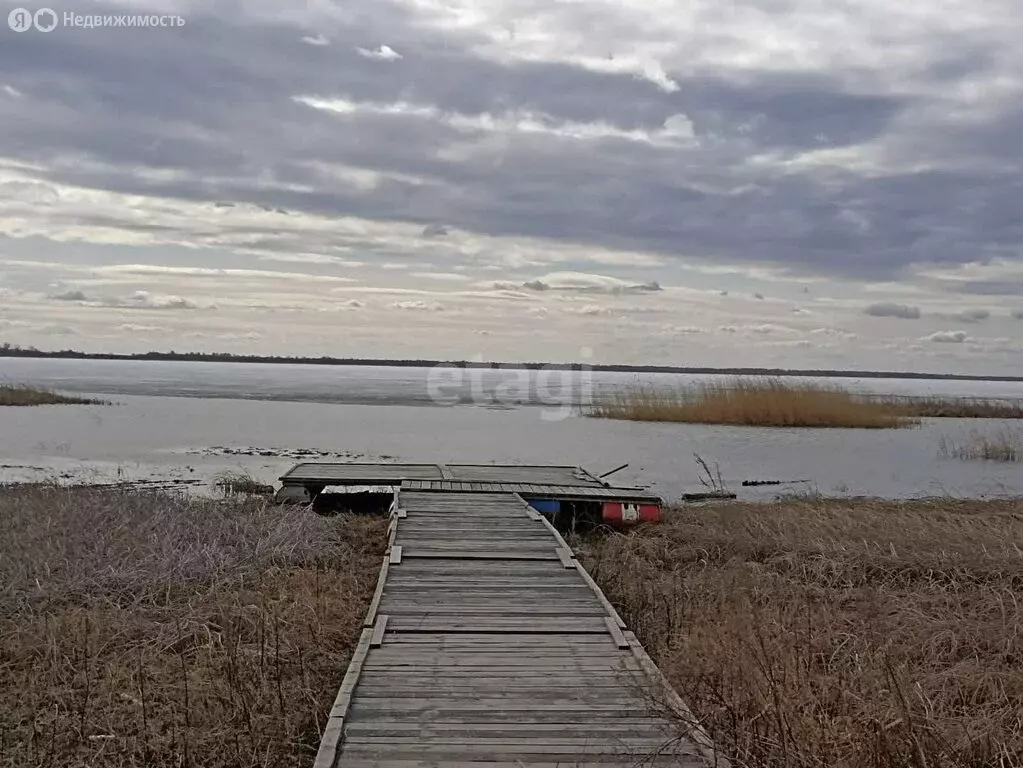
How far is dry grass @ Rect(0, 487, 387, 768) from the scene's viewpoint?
455cm

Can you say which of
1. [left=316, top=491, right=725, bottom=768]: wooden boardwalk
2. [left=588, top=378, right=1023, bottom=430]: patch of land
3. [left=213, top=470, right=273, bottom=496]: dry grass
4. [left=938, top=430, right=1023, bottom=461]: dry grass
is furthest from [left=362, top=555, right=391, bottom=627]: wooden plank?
[left=588, top=378, right=1023, bottom=430]: patch of land

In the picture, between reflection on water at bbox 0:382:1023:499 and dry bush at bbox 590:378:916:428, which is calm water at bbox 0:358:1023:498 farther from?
dry bush at bbox 590:378:916:428

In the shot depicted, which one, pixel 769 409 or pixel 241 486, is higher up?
pixel 769 409

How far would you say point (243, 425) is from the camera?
93.4 feet

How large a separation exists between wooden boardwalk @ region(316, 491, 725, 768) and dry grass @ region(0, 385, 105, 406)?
3195cm

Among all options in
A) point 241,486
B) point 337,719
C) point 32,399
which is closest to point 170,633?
point 337,719

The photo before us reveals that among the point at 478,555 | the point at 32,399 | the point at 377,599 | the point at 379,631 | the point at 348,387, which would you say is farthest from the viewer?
the point at 348,387

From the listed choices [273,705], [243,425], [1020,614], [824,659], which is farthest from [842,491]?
[243,425]

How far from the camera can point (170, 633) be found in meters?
6.11

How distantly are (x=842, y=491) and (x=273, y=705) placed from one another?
49.0 feet

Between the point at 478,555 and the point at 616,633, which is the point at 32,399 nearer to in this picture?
the point at 478,555

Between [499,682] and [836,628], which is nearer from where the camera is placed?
[499,682]

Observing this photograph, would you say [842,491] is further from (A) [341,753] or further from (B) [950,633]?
(A) [341,753]

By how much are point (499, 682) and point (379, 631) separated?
1.06 metres
